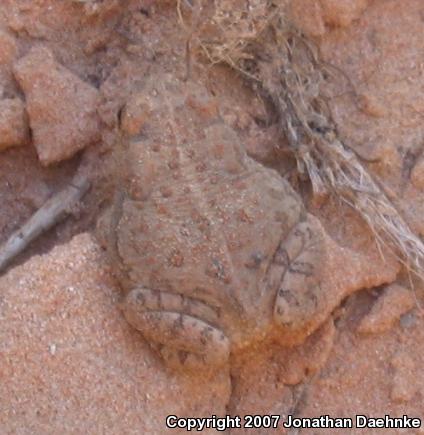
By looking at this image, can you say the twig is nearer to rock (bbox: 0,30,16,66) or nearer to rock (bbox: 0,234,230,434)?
rock (bbox: 0,234,230,434)

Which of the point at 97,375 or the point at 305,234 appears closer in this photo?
the point at 97,375

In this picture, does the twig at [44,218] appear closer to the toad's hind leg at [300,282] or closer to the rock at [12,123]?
the rock at [12,123]

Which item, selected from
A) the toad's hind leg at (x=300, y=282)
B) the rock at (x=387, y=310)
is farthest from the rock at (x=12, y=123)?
the rock at (x=387, y=310)

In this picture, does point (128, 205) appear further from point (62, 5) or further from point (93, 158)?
point (62, 5)

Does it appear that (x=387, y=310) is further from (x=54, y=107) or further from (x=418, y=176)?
(x=54, y=107)

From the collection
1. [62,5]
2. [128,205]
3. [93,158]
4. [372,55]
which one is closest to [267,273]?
[128,205]

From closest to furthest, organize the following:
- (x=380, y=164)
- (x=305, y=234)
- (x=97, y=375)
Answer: (x=97, y=375) → (x=305, y=234) → (x=380, y=164)
